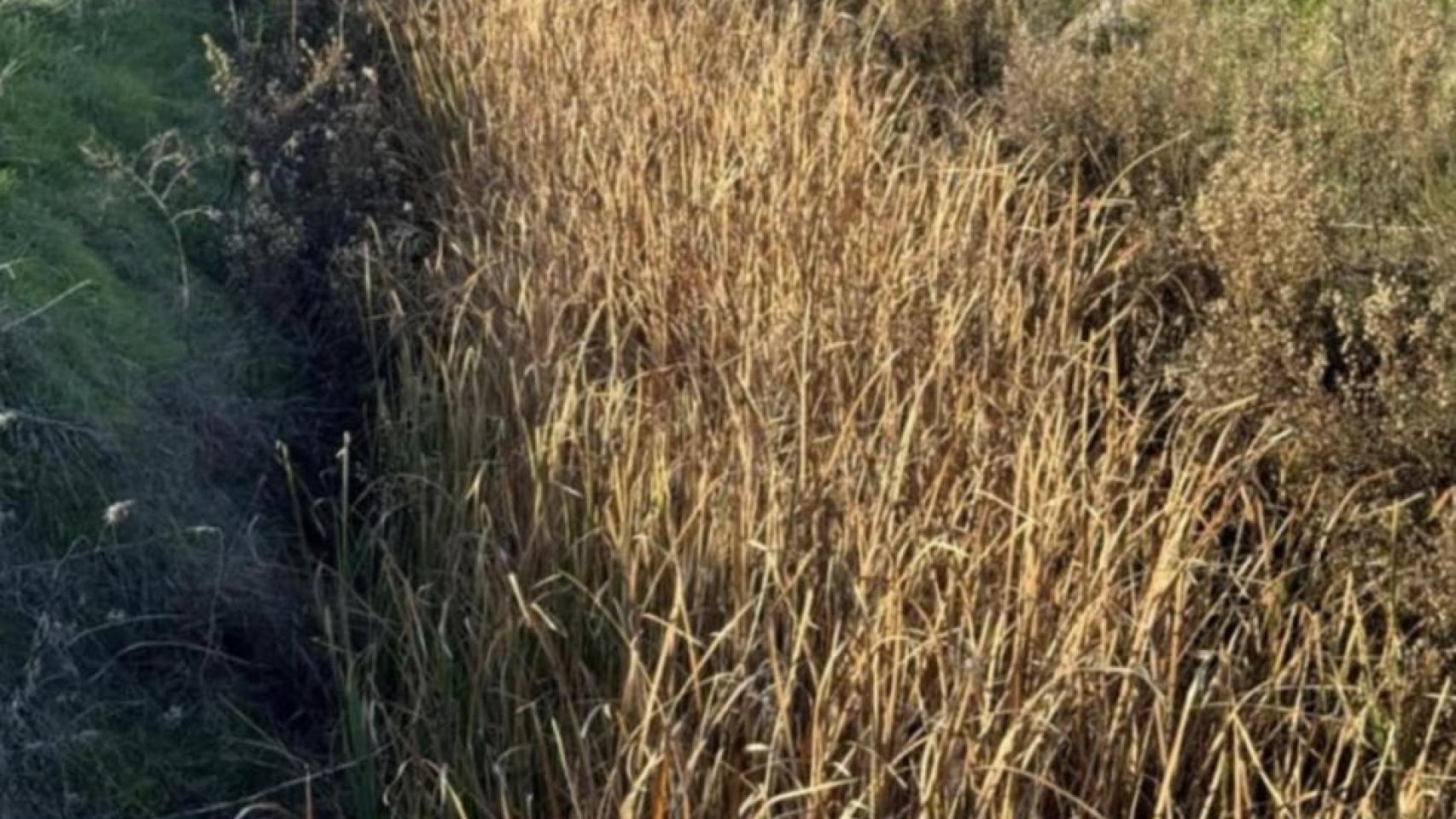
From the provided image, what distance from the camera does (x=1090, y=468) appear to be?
356 centimetres

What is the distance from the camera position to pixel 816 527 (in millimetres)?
3289

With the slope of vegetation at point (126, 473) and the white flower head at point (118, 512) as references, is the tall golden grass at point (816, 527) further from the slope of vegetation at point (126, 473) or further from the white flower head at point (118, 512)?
the white flower head at point (118, 512)

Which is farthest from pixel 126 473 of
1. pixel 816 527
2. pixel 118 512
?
pixel 816 527

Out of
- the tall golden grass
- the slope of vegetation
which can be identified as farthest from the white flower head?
the tall golden grass

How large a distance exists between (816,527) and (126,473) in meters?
1.31

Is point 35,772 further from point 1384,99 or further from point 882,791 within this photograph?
point 1384,99

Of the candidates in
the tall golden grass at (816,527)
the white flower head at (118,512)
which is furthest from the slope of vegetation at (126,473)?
the tall golden grass at (816,527)

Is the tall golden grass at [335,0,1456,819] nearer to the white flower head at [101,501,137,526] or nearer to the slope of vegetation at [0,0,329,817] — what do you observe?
the slope of vegetation at [0,0,329,817]

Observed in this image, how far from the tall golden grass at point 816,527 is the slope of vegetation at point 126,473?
0.24 m

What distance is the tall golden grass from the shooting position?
9.59ft

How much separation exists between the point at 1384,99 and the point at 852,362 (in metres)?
2.18

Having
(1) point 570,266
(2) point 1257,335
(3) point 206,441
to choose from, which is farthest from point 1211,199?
(3) point 206,441

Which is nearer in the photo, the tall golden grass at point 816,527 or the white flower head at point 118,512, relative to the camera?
the tall golden grass at point 816,527

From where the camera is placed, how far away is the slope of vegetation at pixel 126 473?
3326mm
